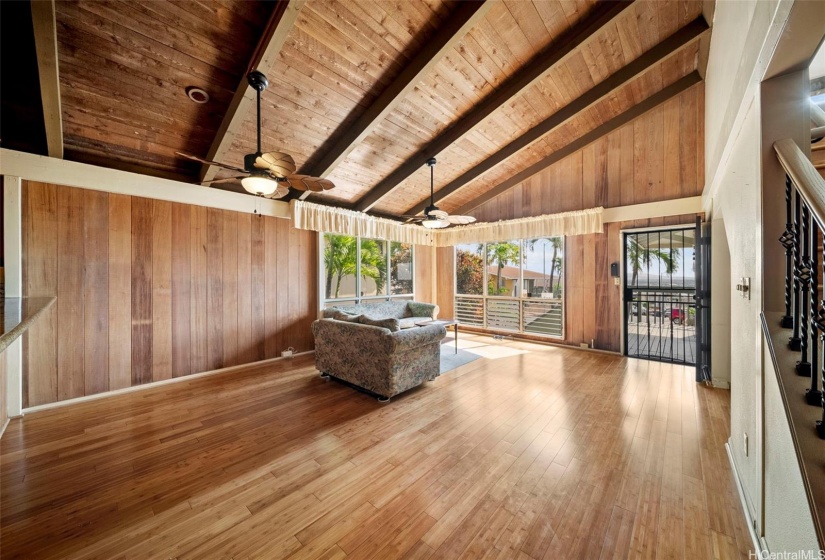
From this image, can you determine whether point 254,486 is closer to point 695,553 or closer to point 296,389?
point 296,389

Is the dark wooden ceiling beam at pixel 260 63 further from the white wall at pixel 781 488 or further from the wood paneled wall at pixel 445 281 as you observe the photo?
the wood paneled wall at pixel 445 281

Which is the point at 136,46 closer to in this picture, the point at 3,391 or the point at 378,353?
the point at 3,391

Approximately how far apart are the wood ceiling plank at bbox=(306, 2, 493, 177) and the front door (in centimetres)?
417

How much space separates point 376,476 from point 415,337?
4.98ft

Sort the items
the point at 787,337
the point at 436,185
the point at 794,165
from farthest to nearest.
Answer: the point at 436,185 → the point at 787,337 → the point at 794,165

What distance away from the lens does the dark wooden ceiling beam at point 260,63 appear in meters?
2.30

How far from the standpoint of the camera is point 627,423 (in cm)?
275

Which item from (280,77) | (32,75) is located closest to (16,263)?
(32,75)

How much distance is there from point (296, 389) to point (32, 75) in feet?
12.3

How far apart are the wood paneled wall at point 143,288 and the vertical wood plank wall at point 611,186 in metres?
4.98

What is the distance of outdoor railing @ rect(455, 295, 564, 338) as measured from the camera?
231 inches

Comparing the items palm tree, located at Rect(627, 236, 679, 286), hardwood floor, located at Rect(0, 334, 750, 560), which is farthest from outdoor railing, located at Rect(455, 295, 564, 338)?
hardwood floor, located at Rect(0, 334, 750, 560)

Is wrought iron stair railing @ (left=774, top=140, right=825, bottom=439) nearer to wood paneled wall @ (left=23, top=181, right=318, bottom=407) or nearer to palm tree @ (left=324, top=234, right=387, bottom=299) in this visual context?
wood paneled wall @ (left=23, top=181, right=318, bottom=407)

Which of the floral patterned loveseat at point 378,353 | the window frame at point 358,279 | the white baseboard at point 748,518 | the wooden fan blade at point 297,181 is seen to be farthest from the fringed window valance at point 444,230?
the white baseboard at point 748,518
